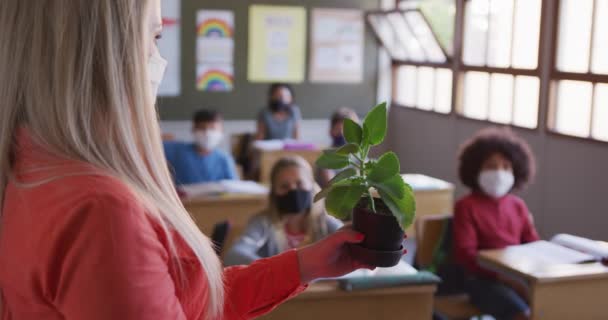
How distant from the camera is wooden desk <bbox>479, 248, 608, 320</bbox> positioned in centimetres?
290

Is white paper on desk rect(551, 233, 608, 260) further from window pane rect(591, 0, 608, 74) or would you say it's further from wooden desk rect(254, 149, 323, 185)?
wooden desk rect(254, 149, 323, 185)

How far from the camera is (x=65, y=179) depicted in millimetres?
776

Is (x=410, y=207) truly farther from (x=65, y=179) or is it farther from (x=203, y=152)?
(x=203, y=152)

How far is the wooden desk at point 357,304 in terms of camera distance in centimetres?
266

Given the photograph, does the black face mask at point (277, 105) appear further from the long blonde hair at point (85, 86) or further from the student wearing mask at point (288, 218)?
the long blonde hair at point (85, 86)

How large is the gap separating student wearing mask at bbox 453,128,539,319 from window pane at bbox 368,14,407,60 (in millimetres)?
4773

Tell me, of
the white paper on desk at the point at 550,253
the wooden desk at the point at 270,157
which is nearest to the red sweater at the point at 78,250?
the white paper on desk at the point at 550,253

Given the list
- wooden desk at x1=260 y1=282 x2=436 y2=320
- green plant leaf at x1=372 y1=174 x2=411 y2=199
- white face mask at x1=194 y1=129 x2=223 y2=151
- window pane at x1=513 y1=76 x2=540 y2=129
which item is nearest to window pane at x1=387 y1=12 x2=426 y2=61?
window pane at x1=513 y1=76 x2=540 y2=129

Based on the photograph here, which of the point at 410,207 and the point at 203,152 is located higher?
the point at 410,207

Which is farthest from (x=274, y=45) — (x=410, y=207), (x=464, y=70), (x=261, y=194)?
(x=410, y=207)

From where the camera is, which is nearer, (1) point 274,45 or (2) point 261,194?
(2) point 261,194

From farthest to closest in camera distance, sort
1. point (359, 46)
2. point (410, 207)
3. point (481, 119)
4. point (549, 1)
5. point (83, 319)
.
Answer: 1. point (359, 46)
2. point (481, 119)
3. point (549, 1)
4. point (410, 207)
5. point (83, 319)

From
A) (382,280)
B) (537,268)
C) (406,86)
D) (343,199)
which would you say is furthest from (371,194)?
(406,86)

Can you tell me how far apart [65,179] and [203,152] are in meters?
4.49
